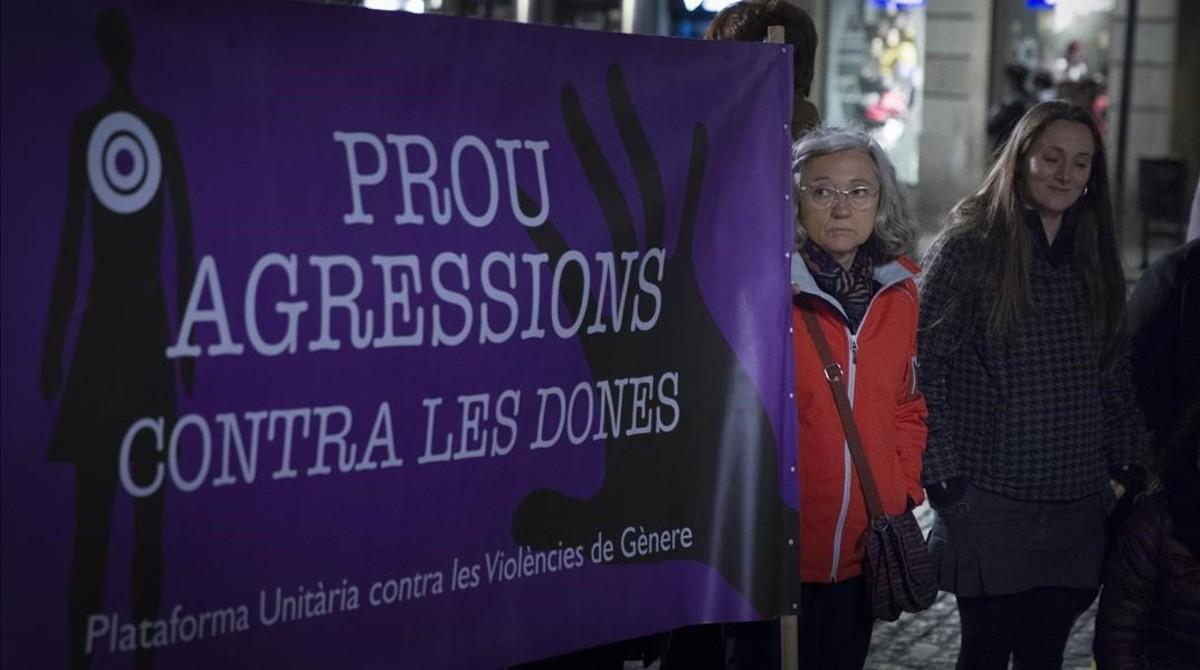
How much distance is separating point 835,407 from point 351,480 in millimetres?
1340

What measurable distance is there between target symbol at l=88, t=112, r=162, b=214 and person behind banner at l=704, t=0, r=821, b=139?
7.61ft

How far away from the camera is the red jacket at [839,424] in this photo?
4047 mm

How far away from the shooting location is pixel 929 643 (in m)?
6.27

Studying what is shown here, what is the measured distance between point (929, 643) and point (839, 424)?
2.45 meters

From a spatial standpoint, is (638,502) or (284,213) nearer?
(284,213)

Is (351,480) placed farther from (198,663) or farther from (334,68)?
(334,68)

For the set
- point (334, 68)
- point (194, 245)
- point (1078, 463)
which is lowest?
point (1078, 463)

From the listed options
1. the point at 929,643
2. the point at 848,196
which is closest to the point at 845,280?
the point at 848,196

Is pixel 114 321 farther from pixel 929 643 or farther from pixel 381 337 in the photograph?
pixel 929 643

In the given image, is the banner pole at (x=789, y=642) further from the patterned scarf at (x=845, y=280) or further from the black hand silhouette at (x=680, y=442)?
the patterned scarf at (x=845, y=280)

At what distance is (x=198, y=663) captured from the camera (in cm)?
293

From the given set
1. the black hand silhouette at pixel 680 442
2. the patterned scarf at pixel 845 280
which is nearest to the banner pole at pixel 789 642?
the black hand silhouette at pixel 680 442

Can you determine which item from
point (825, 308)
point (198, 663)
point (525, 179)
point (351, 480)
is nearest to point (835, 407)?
point (825, 308)

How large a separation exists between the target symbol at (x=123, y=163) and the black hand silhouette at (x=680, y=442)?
75 cm
